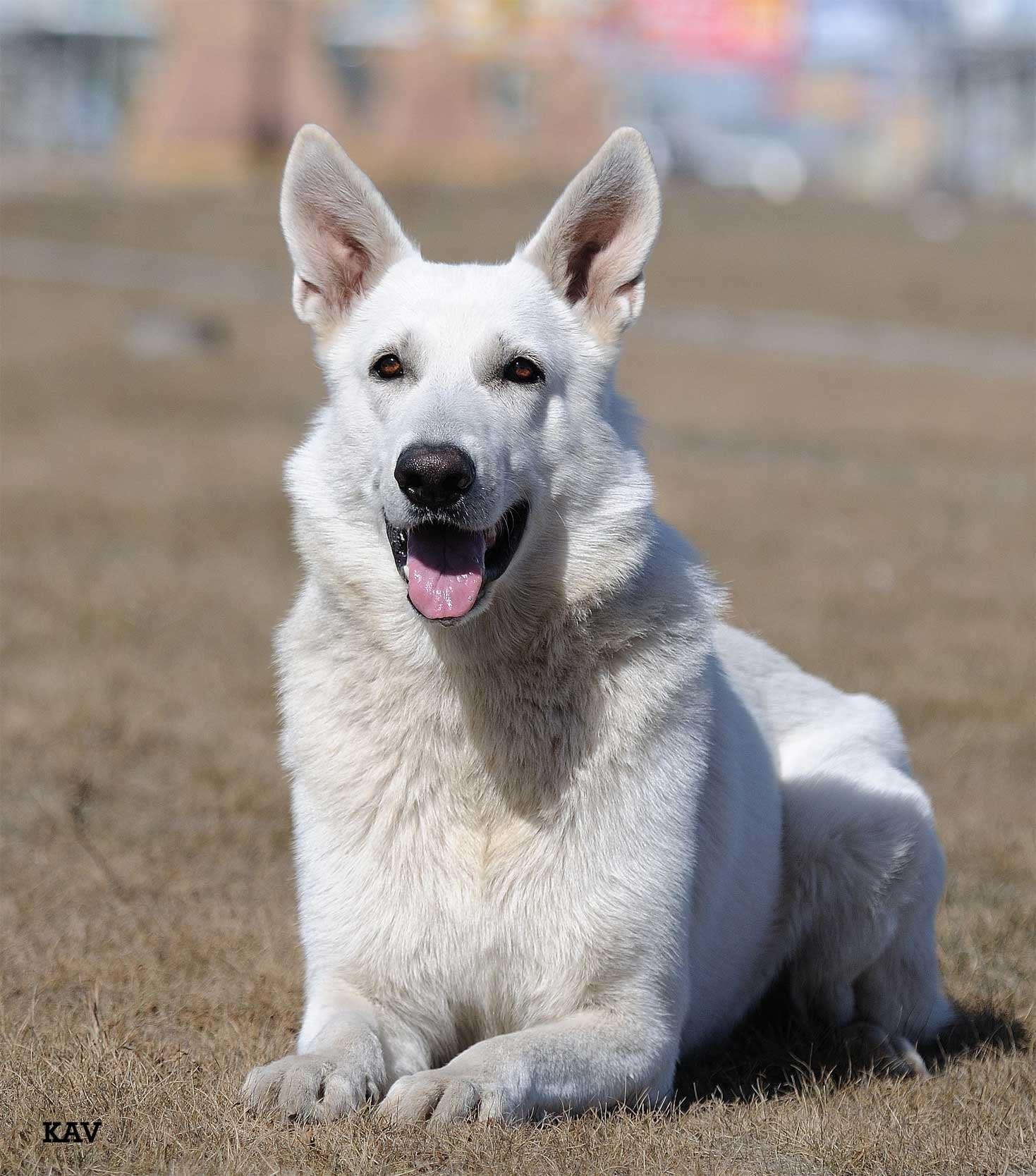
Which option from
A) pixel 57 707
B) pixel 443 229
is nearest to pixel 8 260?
pixel 443 229

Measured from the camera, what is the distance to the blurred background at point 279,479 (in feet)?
15.9

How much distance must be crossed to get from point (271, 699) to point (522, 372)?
4315mm

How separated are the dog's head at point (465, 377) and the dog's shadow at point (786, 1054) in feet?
4.23

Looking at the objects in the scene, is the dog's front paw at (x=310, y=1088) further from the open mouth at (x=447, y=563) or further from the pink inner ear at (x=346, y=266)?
the pink inner ear at (x=346, y=266)

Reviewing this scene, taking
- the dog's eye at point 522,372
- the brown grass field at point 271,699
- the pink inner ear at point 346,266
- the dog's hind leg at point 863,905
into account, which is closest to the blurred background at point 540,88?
the brown grass field at point 271,699

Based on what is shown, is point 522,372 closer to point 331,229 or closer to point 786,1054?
point 331,229

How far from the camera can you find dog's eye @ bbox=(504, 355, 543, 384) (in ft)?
13.2

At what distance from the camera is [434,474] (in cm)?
360

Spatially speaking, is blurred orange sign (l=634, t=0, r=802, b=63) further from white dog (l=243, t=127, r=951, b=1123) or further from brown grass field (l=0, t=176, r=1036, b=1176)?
white dog (l=243, t=127, r=951, b=1123)

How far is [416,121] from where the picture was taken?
148 feet

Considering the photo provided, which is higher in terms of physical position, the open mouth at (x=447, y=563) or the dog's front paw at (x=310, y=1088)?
the open mouth at (x=447, y=563)

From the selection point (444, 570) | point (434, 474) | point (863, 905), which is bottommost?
point (863, 905)

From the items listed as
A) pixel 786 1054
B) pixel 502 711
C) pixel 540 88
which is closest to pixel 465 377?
pixel 502 711

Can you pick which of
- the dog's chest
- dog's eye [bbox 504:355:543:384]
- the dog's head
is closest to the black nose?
the dog's head
